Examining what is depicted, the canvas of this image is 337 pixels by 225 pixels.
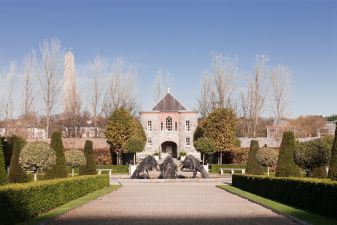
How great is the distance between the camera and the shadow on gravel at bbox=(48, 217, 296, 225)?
37.3ft

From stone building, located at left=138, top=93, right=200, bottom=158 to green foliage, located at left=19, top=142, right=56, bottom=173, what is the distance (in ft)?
123

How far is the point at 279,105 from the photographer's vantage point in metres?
56.2

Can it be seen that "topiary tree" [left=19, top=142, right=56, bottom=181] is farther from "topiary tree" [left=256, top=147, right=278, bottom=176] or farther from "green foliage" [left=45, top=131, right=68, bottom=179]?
"topiary tree" [left=256, top=147, right=278, bottom=176]

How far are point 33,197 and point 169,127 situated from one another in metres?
48.8

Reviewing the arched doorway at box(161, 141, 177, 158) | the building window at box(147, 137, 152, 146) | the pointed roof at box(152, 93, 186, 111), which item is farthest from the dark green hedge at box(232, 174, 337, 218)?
the arched doorway at box(161, 141, 177, 158)

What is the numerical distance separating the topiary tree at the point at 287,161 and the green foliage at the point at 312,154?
72.9 inches

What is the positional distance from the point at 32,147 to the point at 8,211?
12.7 meters

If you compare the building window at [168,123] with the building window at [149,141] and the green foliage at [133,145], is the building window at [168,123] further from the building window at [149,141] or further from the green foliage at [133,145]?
the green foliage at [133,145]

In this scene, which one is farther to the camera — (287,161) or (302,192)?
(287,161)

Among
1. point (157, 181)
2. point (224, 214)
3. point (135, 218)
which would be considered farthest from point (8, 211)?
point (157, 181)

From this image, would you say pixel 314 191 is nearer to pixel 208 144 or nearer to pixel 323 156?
pixel 323 156

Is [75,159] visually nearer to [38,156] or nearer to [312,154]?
[38,156]

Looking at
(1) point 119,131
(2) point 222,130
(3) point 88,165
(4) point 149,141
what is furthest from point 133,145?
(3) point 88,165

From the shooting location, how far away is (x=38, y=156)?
22.6m
